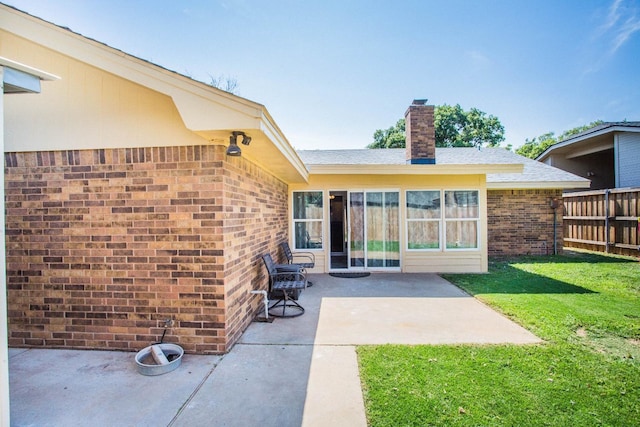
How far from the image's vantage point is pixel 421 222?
845 centimetres

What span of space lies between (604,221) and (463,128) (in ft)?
93.7

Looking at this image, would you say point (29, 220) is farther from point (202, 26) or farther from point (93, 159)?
point (202, 26)

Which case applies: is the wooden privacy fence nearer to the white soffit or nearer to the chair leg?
the chair leg

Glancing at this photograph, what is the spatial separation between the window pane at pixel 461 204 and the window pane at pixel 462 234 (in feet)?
0.73

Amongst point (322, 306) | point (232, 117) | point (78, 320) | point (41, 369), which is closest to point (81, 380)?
point (41, 369)

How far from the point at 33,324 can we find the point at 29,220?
4.23ft

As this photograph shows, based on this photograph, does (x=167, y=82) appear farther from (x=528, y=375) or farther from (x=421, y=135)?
(x=421, y=135)

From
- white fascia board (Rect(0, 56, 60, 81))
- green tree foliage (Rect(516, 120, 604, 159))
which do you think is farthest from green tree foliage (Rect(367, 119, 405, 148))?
white fascia board (Rect(0, 56, 60, 81))

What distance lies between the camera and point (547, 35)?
34.1 feet

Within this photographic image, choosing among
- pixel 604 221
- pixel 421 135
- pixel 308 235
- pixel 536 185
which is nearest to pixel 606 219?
pixel 604 221

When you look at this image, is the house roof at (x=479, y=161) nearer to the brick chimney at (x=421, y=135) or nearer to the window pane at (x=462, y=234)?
the brick chimney at (x=421, y=135)

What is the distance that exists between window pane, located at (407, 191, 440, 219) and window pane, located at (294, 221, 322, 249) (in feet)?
8.48

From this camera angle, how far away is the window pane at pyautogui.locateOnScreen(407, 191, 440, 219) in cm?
844

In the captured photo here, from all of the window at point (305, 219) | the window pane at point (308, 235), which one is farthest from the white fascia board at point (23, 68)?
the window pane at point (308, 235)
